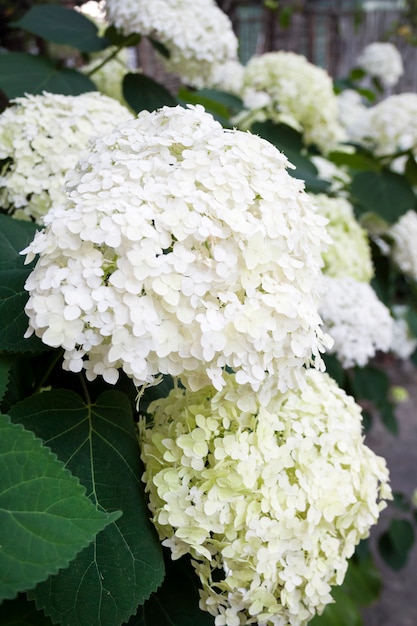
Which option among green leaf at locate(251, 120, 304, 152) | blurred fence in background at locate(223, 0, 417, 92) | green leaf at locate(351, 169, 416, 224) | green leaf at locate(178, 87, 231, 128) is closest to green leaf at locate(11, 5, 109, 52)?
green leaf at locate(178, 87, 231, 128)

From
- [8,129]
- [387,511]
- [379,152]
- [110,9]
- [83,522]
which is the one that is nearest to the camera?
[83,522]

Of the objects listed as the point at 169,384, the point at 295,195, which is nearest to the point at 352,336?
the point at 169,384

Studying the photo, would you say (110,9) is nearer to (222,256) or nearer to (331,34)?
(222,256)

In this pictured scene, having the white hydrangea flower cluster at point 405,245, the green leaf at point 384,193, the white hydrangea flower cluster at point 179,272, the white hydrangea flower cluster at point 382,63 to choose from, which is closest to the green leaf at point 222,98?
the green leaf at point 384,193

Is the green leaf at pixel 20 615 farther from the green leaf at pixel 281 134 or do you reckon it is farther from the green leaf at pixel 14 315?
the green leaf at pixel 281 134

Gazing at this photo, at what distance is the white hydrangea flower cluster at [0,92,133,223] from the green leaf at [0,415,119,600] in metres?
0.41

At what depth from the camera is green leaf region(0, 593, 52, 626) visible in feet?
1.90

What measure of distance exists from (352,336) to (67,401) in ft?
2.42

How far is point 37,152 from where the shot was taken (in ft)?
2.77

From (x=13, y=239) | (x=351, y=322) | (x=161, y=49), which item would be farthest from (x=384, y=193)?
(x=13, y=239)

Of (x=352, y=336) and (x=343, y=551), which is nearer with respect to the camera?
(x=343, y=551)

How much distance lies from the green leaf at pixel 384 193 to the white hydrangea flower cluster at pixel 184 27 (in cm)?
Result: 48

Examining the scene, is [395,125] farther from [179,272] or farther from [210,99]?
[179,272]

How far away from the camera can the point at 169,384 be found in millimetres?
756
